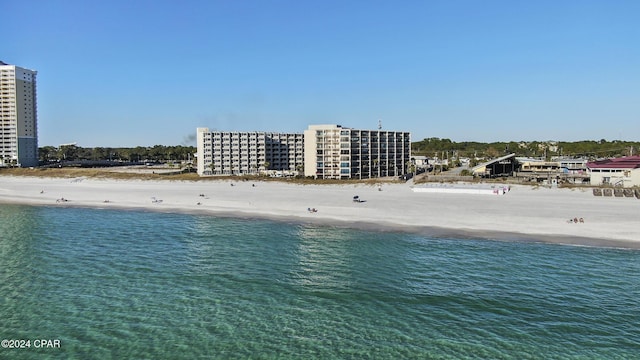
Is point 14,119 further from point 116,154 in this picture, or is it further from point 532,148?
point 532,148

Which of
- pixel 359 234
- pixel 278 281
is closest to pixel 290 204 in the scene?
pixel 359 234

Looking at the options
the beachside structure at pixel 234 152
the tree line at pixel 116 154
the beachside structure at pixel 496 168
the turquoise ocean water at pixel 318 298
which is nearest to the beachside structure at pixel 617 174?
the beachside structure at pixel 496 168

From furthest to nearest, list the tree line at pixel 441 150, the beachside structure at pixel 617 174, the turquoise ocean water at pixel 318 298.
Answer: the tree line at pixel 441 150 → the beachside structure at pixel 617 174 → the turquoise ocean water at pixel 318 298

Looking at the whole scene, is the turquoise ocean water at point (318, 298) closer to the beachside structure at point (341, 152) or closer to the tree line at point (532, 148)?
the beachside structure at point (341, 152)

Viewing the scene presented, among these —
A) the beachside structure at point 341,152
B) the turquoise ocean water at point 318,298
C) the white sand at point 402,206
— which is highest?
the beachside structure at point 341,152

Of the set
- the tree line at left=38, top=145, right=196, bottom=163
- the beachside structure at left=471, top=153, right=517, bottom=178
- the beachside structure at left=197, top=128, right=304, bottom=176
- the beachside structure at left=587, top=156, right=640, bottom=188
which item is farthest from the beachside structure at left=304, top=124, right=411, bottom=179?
the tree line at left=38, top=145, right=196, bottom=163

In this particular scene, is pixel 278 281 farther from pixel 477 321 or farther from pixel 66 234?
pixel 66 234

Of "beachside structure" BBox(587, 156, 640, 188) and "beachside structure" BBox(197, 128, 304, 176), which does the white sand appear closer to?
"beachside structure" BBox(587, 156, 640, 188)
